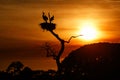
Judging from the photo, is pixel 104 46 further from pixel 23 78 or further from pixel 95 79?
pixel 23 78

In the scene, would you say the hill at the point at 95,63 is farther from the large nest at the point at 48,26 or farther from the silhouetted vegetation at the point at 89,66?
the large nest at the point at 48,26

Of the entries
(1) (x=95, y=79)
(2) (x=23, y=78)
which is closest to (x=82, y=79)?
(1) (x=95, y=79)

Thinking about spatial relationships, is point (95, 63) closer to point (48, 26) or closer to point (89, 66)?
point (89, 66)

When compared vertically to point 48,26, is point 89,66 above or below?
below

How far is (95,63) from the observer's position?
94.8 metres

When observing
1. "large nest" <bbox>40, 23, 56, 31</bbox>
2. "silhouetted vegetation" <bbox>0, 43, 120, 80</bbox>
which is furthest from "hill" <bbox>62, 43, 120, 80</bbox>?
"large nest" <bbox>40, 23, 56, 31</bbox>

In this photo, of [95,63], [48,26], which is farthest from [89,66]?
[48,26]

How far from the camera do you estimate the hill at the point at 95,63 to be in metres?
93.6

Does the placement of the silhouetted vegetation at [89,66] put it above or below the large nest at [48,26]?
below

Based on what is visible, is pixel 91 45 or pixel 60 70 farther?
pixel 91 45

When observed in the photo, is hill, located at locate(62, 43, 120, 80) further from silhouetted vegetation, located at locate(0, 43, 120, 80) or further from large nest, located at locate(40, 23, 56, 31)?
large nest, located at locate(40, 23, 56, 31)

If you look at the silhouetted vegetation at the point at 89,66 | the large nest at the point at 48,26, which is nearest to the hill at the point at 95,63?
the silhouetted vegetation at the point at 89,66

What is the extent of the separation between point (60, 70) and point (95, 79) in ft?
16.0

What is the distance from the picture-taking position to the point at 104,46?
96.9 m
